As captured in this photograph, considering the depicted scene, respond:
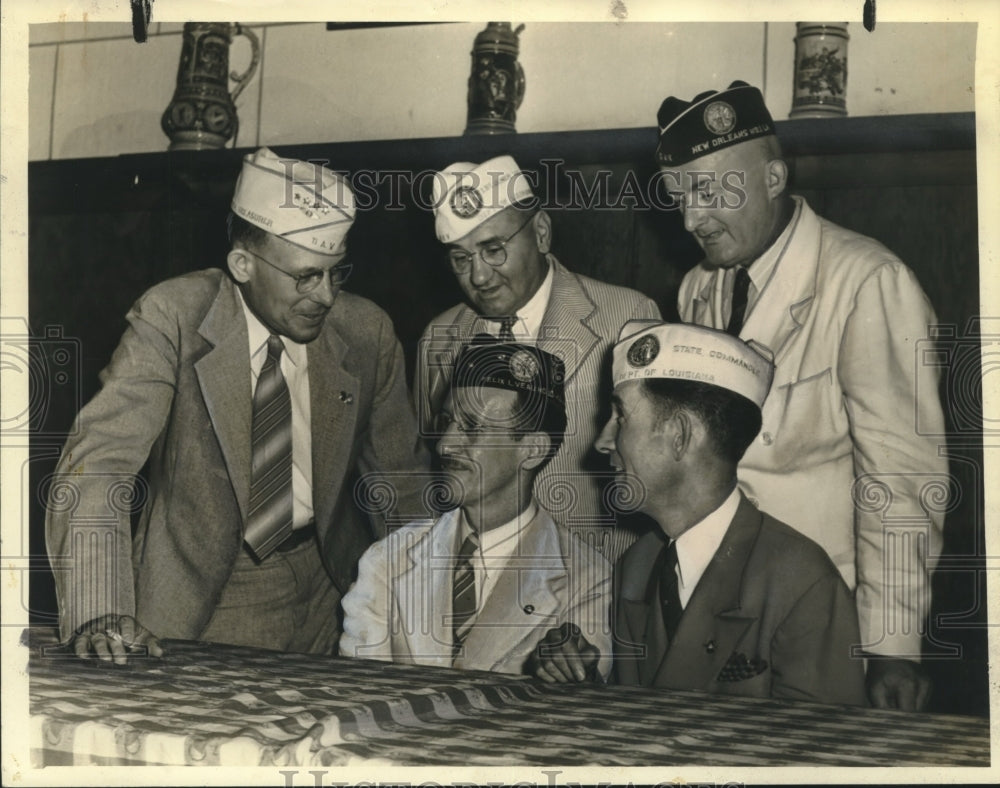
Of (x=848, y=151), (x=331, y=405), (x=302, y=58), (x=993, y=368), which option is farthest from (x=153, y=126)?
(x=993, y=368)

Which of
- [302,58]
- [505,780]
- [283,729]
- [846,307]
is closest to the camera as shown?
[283,729]

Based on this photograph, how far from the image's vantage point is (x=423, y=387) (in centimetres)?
562

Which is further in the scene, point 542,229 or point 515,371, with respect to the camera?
point 542,229

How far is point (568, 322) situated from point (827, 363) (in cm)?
90

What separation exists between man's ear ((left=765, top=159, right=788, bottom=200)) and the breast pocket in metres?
0.65

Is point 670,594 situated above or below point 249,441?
below

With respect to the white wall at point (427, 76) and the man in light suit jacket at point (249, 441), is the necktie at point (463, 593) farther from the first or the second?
the white wall at point (427, 76)

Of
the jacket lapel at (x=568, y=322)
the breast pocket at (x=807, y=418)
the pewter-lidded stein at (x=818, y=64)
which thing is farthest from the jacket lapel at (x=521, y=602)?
the pewter-lidded stein at (x=818, y=64)

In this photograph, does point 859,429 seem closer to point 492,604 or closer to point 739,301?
point 739,301

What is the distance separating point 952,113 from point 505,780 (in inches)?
109

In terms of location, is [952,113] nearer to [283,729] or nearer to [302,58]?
[302,58]

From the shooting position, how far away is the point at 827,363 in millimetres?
5375

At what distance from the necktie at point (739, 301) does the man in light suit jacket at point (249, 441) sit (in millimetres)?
1166

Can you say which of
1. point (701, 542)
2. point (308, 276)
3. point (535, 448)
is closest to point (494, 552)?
point (535, 448)
